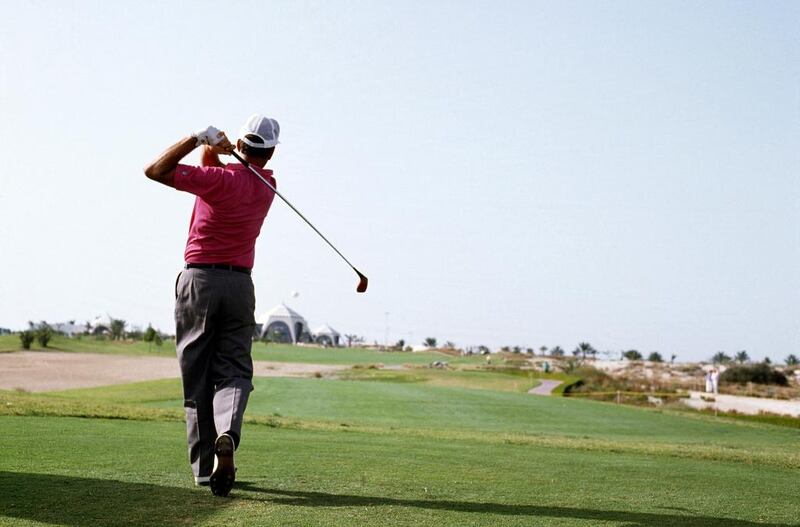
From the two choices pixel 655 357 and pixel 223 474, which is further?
pixel 655 357

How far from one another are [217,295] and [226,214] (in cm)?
54

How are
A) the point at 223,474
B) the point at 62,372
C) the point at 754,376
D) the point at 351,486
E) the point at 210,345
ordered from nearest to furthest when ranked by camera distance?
1. the point at 223,474
2. the point at 351,486
3. the point at 210,345
4. the point at 62,372
5. the point at 754,376

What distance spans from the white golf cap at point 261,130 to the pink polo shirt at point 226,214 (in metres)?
0.20

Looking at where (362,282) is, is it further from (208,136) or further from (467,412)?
(467,412)

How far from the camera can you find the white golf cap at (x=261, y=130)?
6004 mm

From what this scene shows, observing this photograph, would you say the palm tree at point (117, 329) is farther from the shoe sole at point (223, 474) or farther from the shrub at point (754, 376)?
the shoe sole at point (223, 474)

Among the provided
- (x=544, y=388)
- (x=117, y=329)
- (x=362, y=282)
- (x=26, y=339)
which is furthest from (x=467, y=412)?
(x=117, y=329)

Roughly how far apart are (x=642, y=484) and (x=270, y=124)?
3995 millimetres

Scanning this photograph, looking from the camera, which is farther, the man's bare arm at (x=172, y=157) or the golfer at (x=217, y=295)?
the golfer at (x=217, y=295)

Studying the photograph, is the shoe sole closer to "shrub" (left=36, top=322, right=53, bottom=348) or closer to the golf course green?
the golf course green

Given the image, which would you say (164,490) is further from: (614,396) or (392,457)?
(614,396)

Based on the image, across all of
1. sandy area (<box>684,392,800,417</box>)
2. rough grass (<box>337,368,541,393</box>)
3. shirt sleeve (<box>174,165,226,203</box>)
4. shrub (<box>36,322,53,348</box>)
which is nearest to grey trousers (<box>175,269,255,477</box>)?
shirt sleeve (<box>174,165,226,203</box>)

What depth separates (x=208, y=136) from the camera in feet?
18.3

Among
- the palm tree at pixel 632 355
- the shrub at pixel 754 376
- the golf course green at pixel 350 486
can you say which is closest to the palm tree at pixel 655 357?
the palm tree at pixel 632 355
